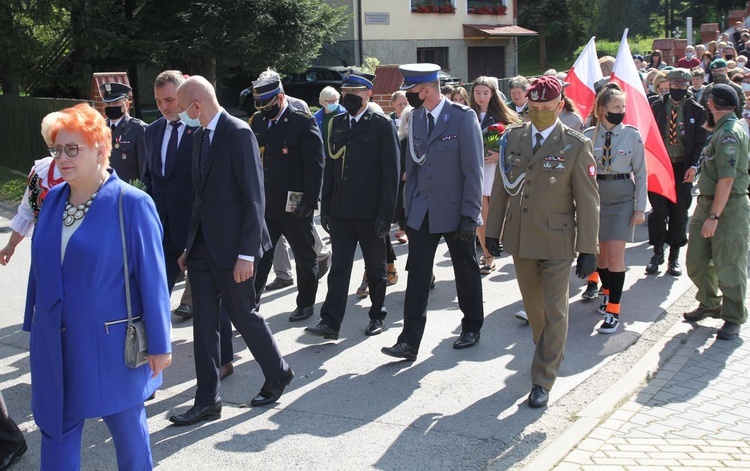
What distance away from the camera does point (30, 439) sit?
525cm

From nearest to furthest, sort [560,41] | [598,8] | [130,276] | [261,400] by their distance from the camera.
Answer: [130,276] < [261,400] < [598,8] < [560,41]

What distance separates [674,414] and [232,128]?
3326 millimetres

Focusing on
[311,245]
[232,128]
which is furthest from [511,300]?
[232,128]

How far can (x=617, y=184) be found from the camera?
24.1 ft

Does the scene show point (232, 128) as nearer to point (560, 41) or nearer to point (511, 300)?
point (511, 300)

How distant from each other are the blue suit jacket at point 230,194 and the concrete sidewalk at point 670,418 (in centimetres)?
217

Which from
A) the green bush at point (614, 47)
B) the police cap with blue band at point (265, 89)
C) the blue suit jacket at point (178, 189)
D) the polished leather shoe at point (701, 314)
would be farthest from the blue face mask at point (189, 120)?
the green bush at point (614, 47)

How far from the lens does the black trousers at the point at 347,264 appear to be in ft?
22.7

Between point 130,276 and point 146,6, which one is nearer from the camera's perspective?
point 130,276

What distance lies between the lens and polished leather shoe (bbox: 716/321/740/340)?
Result: 697 centimetres

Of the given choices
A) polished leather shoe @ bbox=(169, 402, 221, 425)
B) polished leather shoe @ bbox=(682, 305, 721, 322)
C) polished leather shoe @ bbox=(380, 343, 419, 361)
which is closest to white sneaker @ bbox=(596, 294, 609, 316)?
polished leather shoe @ bbox=(682, 305, 721, 322)

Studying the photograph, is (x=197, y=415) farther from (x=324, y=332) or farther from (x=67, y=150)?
(x=67, y=150)

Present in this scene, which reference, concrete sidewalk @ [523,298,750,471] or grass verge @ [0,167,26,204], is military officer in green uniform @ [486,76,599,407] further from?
grass verge @ [0,167,26,204]

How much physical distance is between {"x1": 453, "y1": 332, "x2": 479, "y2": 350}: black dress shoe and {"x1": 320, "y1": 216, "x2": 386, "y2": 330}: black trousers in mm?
752
